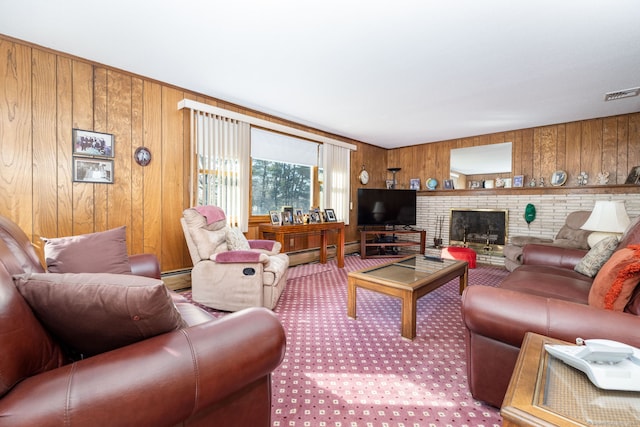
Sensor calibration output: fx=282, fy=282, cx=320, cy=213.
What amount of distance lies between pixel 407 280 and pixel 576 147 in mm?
4119

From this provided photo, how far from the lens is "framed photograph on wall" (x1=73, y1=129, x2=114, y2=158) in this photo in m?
2.72

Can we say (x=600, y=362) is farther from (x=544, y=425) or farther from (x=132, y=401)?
(x=132, y=401)

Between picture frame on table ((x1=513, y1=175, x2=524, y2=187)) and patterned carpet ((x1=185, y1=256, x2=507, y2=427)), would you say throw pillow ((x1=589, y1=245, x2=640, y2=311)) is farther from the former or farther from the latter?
picture frame on table ((x1=513, y1=175, x2=524, y2=187))

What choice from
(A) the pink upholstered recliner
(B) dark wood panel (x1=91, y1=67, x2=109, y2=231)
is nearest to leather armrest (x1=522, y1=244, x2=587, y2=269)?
(A) the pink upholstered recliner

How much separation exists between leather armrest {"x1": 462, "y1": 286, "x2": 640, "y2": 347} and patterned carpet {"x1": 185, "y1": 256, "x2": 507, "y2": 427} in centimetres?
49

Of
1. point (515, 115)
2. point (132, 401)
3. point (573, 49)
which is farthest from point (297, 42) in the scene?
point (515, 115)

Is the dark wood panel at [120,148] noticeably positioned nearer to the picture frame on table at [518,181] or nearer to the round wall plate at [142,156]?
the round wall plate at [142,156]

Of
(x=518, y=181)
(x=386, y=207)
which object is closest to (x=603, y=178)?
(x=518, y=181)

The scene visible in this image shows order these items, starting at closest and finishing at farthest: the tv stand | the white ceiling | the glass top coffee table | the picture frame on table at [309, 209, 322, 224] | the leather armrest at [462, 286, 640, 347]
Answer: the leather armrest at [462, 286, 640, 347] < the white ceiling < the glass top coffee table < the picture frame on table at [309, 209, 322, 224] < the tv stand

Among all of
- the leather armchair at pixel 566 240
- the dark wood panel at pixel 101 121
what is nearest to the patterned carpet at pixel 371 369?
the leather armchair at pixel 566 240

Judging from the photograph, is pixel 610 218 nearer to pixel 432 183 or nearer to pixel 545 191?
pixel 545 191

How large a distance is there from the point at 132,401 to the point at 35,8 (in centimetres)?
280

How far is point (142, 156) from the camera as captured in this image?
10.2 ft

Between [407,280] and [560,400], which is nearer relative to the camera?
[560,400]
